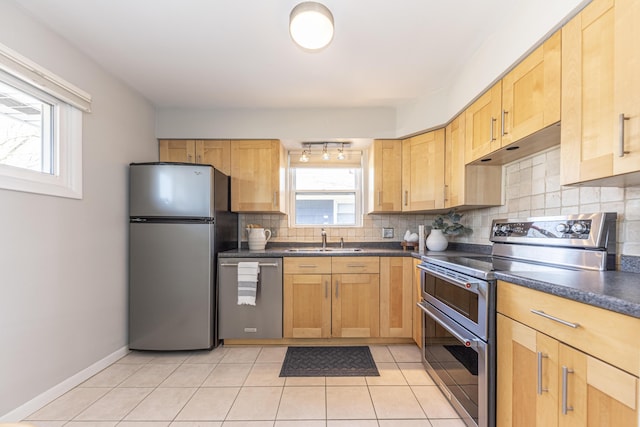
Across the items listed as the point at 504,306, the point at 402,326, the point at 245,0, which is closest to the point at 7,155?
the point at 245,0

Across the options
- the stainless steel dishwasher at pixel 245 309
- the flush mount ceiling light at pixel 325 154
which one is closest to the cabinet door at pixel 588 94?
the flush mount ceiling light at pixel 325 154

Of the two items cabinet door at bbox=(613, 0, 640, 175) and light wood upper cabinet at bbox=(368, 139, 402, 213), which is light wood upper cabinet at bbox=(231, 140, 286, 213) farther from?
cabinet door at bbox=(613, 0, 640, 175)

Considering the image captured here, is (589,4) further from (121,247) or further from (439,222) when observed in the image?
A: (121,247)

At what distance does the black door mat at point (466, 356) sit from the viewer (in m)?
1.52

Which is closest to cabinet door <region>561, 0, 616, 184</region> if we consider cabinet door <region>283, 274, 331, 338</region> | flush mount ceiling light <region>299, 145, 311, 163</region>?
cabinet door <region>283, 274, 331, 338</region>

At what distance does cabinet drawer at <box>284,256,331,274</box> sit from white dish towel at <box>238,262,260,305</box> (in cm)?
30

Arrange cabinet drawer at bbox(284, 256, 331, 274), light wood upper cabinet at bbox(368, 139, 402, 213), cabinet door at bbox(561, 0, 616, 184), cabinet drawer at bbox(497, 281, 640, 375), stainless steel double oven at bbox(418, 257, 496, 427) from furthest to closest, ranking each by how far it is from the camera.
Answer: light wood upper cabinet at bbox(368, 139, 402, 213), cabinet drawer at bbox(284, 256, 331, 274), stainless steel double oven at bbox(418, 257, 496, 427), cabinet door at bbox(561, 0, 616, 184), cabinet drawer at bbox(497, 281, 640, 375)

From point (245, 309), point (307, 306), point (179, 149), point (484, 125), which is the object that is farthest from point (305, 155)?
point (484, 125)

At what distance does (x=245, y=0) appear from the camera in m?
1.65

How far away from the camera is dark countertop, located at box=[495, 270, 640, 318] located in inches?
33.6

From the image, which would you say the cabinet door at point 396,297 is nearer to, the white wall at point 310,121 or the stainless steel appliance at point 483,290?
the stainless steel appliance at point 483,290

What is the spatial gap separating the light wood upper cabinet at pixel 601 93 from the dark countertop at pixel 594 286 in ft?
1.37

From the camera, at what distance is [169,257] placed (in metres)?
2.61

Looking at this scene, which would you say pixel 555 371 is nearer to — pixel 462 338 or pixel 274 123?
pixel 462 338
